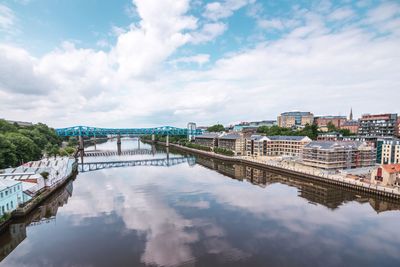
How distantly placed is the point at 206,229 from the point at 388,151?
1354 inches

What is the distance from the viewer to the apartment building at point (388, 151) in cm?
3488

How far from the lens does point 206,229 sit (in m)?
15.9

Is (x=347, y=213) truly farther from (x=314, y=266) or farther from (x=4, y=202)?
A: (x=4, y=202)

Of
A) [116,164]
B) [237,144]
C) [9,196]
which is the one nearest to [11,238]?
[9,196]

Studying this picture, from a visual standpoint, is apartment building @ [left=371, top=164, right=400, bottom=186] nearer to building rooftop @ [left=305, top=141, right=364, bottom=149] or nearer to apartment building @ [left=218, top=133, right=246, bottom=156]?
building rooftop @ [left=305, top=141, right=364, bottom=149]

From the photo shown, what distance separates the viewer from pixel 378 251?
44.2 ft

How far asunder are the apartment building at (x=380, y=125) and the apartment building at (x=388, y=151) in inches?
824

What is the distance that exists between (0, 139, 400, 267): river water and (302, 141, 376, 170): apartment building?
24.0 feet

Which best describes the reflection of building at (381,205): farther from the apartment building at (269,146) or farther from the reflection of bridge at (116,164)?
the reflection of bridge at (116,164)

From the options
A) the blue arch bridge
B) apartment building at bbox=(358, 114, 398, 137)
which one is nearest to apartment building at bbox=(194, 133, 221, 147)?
the blue arch bridge

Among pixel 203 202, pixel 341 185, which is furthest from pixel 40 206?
pixel 341 185

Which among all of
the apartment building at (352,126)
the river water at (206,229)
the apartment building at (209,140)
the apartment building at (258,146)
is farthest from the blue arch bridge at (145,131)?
the river water at (206,229)

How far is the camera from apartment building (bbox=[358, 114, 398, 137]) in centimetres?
5478

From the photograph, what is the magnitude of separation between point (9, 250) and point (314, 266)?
16.4 metres
